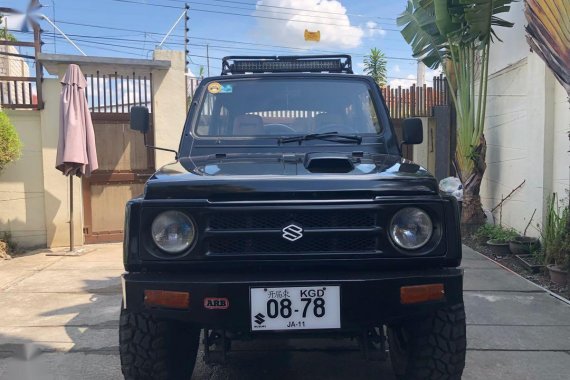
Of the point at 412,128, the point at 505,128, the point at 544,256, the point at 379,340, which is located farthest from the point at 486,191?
the point at 379,340

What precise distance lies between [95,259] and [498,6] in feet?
21.0

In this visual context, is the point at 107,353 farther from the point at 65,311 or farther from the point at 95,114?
the point at 95,114

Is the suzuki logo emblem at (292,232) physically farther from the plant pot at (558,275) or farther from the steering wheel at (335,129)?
the plant pot at (558,275)

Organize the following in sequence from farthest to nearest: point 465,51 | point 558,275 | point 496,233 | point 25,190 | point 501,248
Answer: point 25,190 < point 465,51 < point 496,233 < point 501,248 < point 558,275

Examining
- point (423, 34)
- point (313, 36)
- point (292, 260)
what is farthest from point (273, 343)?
point (313, 36)

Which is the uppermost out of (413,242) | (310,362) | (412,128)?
(412,128)

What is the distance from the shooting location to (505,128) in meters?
7.86

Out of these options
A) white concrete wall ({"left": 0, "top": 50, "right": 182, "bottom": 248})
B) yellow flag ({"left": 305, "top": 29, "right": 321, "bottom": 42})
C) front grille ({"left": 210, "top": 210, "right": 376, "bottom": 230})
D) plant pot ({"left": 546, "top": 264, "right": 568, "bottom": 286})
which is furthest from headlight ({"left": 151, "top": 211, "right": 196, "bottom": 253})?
yellow flag ({"left": 305, "top": 29, "right": 321, "bottom": 42})

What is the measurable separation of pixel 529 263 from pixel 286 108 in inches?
155

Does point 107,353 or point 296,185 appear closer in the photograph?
point 296,185

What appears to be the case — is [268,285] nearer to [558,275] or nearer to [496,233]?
[558,275]

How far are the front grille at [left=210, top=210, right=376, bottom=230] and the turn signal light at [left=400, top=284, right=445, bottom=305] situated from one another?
0.34 meters

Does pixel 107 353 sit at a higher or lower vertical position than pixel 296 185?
lower

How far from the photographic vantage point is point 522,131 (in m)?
7.20
